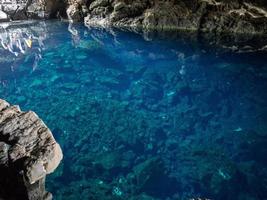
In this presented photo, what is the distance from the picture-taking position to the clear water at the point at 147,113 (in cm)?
717

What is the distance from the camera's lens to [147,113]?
10.4 m

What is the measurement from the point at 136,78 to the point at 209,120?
4394mm

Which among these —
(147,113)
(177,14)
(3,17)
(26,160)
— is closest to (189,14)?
(177,14)

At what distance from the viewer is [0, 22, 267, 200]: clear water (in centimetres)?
717

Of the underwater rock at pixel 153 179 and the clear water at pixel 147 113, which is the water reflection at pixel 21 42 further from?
the underwater rock at pixel 153 179

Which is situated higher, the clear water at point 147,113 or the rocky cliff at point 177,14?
the rocky cliff at point 177,14

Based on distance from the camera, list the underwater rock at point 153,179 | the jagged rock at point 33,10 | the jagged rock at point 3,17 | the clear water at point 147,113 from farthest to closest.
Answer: the jagged rock at point 33,10
the jagged rock at point 3,17
the clear water at point 147,113
the underwater rock at point 153,179

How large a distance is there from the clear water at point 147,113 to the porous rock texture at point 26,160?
2040 millimetres

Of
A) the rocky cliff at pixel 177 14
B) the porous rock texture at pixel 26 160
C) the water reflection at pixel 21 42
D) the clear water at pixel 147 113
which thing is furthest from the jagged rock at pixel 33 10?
the porous rock texture at pixel 26 160

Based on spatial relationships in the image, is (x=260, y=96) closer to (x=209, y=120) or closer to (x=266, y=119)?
(x=266, y=119)

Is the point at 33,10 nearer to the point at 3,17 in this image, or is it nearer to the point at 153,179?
the point at 3,17

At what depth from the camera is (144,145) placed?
28.4 ft

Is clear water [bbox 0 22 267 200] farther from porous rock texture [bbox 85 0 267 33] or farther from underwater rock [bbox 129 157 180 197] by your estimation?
porous rock texture [bbox 85 0 267 33]

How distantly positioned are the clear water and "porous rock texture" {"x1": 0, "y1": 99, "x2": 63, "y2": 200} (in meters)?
2.04
